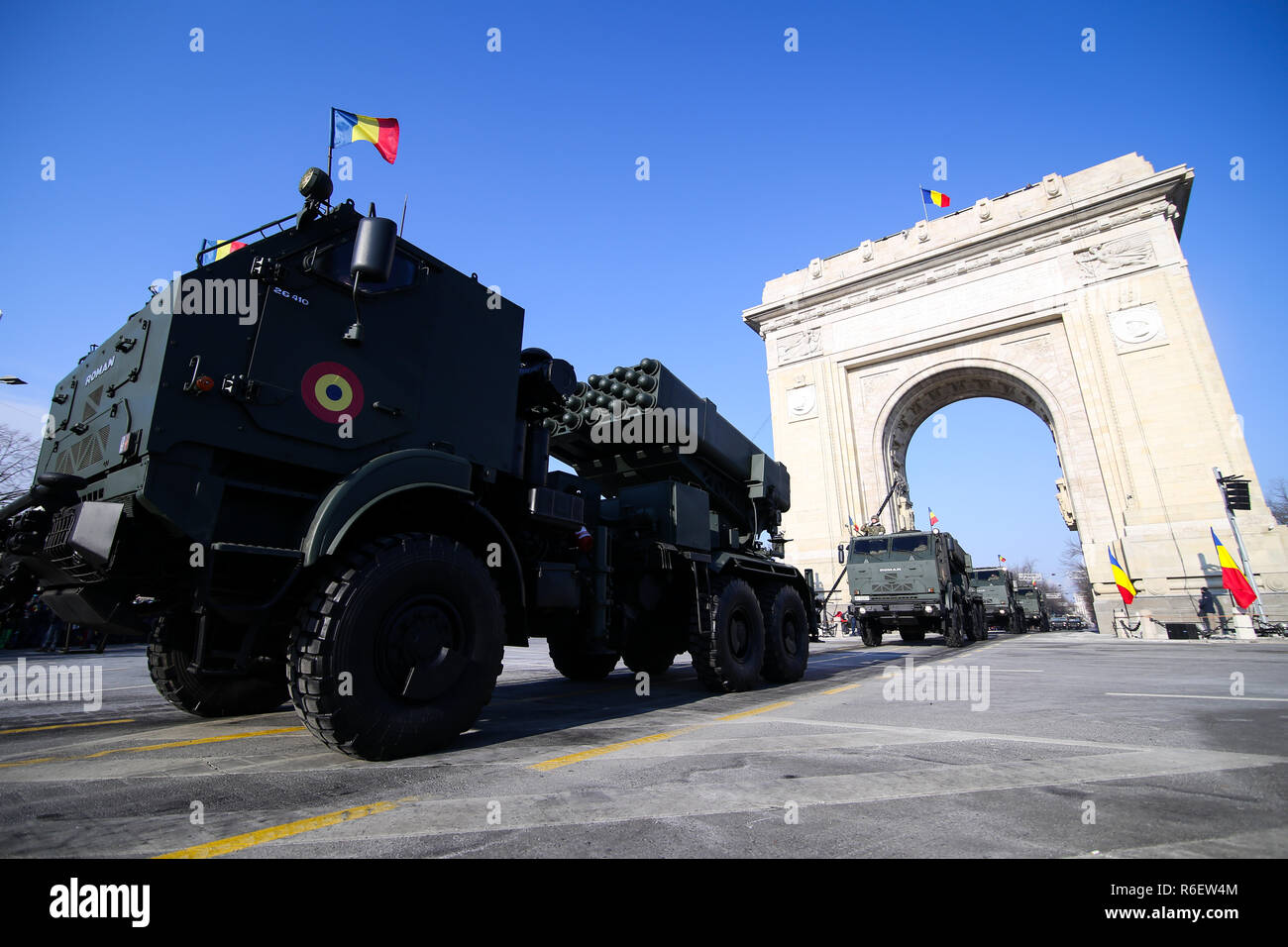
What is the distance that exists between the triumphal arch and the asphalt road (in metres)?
24.8

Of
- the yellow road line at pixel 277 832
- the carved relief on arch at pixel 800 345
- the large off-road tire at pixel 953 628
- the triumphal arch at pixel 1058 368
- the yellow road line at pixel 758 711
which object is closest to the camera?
the yellow road line at pixel 277 832

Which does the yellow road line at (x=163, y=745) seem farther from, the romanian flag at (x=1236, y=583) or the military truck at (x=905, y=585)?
the romanian flag at (x=1236, y=583)

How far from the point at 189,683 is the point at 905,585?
51.4 feet

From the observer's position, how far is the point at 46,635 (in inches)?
621

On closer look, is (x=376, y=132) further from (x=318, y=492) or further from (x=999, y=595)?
(x=999, y=595)

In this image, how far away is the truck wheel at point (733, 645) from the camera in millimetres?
6641

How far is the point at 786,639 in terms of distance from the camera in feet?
27.5

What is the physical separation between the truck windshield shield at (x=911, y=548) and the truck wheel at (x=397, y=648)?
1479 centimetres

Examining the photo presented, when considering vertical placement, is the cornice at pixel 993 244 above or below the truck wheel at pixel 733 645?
above

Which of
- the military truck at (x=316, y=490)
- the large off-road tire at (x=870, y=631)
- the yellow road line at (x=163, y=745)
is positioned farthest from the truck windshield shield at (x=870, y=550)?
the yellow road line at (x=163, y=745)

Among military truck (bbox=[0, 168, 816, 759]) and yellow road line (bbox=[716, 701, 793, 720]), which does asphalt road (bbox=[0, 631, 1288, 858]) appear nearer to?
yellow road line (bbox=[716, 701, 793, 720])

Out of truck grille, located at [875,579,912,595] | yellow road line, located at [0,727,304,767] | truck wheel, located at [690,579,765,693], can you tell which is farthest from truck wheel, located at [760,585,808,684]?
truck grille, located at [875,579,912,595]

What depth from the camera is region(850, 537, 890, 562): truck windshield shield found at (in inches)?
661
